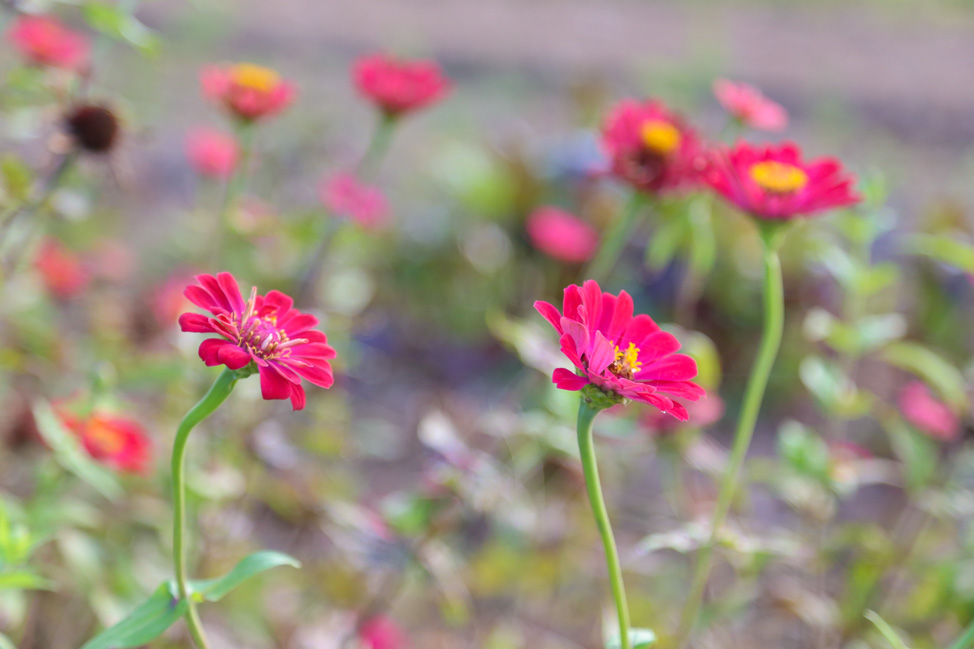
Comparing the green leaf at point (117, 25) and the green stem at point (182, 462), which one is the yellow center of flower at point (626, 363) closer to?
the green stem at point (182, 462)

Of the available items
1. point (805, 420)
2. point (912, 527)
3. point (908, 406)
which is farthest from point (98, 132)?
point (805, 420)

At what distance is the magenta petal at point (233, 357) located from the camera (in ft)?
1.98

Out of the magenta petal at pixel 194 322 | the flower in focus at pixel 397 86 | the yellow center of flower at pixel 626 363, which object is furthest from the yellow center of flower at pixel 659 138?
the magenta petal at pixel 194 322

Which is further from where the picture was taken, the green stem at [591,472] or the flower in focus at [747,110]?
the flower in focus at [747,110]

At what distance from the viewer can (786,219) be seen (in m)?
0.92

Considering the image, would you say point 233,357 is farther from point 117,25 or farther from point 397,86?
point 397,86

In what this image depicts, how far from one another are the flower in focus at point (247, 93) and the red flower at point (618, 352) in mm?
789

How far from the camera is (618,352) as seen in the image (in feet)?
2.32

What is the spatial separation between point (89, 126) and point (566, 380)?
819 millimetres

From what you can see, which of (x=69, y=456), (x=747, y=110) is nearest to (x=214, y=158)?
(x=69, y=456)

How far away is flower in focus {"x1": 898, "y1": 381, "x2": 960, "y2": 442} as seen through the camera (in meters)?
1.36

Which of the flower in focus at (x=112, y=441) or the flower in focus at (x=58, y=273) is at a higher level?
the flower in focus at (x=112, y=441)

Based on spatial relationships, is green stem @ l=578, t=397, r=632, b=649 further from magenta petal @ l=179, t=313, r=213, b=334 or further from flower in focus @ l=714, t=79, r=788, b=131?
flower in focus @ l=714, t=79, r=788, b=131

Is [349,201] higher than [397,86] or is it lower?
lower
